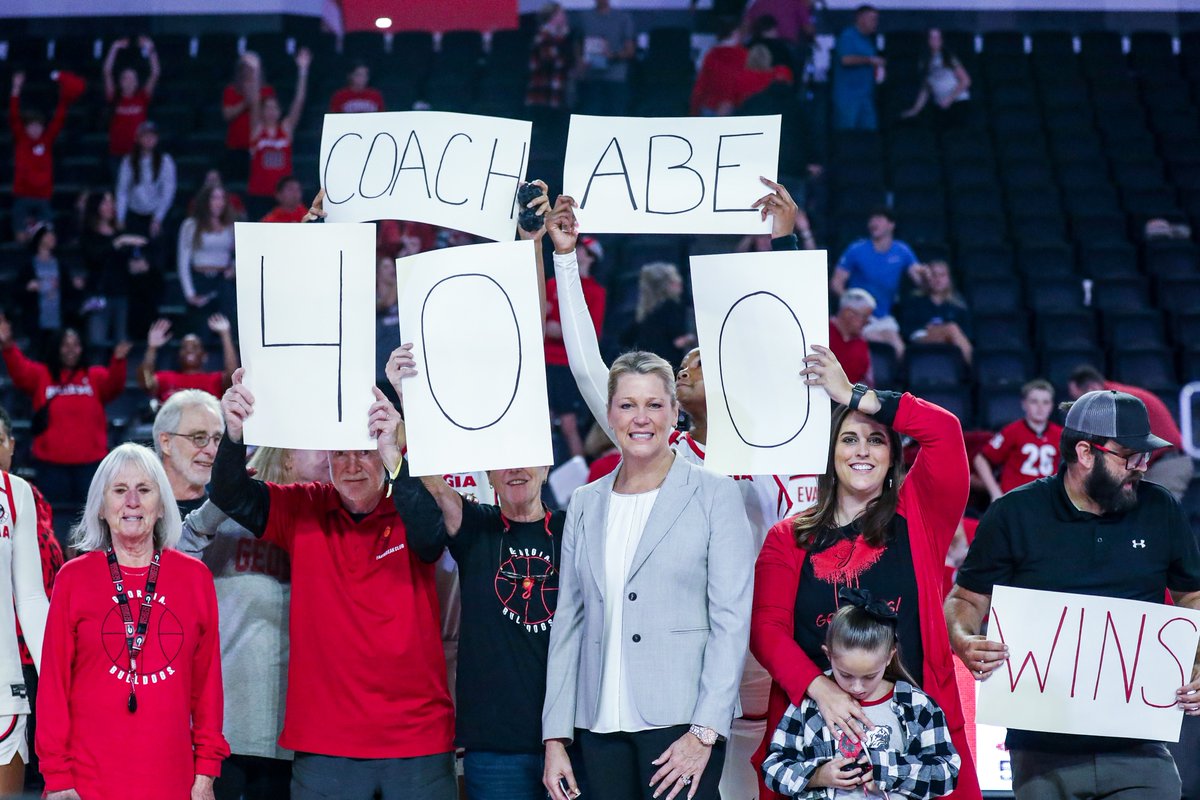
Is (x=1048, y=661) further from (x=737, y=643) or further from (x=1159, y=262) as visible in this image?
(x=1159, y=262)

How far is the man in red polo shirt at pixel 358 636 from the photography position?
332 cm

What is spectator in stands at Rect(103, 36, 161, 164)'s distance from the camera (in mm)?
11000

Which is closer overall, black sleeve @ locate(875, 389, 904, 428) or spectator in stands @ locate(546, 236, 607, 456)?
black sleeve @ locate(875, 389, 904, 428)

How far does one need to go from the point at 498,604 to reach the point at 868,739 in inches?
38.0

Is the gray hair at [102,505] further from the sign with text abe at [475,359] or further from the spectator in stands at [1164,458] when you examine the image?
the spectator in stands at [1164,458]

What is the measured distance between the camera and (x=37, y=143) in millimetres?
10359

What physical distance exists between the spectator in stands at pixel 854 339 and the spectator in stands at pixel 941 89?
4242mm

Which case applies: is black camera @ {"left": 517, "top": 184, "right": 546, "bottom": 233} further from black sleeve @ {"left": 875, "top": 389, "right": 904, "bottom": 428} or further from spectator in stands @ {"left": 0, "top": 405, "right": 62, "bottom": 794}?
spectator in stands @ {"left": 0, "top": 405, "right": 62, "bottom": 794}

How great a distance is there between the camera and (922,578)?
315 centimetres

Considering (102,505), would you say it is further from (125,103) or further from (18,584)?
(125,103)

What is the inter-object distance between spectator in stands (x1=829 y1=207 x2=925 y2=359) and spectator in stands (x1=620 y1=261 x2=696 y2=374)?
5.33 ft

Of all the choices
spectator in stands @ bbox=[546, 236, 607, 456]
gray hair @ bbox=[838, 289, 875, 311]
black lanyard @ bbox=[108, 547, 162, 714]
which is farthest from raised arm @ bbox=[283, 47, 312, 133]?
black lanyard @ bbox=[108, 547, 162, 714]

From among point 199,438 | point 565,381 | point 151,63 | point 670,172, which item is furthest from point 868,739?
point 151,63

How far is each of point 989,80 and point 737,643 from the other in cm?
985
